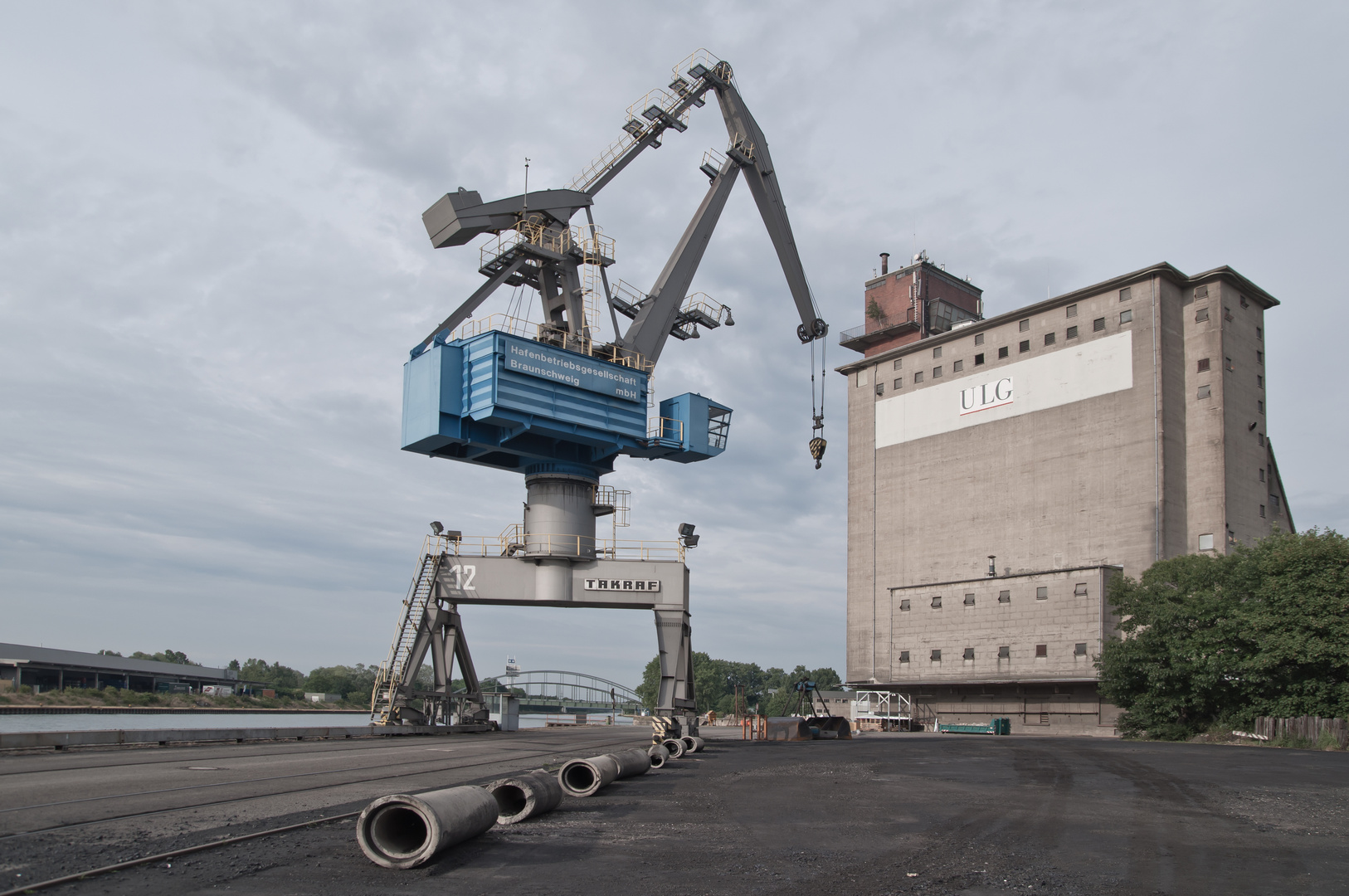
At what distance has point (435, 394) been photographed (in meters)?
32.8

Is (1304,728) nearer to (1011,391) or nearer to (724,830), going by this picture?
(1011,391)

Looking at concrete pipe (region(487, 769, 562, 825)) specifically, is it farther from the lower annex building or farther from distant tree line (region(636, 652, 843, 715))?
distant tree line (region(636, 652, 843, 715))

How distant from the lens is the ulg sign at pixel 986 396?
66.3m

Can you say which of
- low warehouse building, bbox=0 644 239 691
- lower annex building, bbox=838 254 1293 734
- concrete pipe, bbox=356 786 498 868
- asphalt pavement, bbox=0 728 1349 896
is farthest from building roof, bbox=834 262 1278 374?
low warehouse building, bbox=0 644 239 691

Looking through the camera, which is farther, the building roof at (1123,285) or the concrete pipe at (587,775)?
the building roof at (1123,285)

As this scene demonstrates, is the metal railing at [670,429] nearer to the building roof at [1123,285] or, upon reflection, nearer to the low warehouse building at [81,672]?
the building roof at [1123,285]

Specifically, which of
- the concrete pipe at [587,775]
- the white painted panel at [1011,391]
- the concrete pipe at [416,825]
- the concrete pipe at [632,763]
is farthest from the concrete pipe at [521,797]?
the white painted panel at [1011,391]

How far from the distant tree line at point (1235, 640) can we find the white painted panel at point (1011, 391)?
19.0 meters

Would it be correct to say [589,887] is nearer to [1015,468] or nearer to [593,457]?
[593,457]

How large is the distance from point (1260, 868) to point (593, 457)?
29129mm

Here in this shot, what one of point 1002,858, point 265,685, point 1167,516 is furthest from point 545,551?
point 265,685

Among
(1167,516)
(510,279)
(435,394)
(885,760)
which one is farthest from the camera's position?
(1167,516)

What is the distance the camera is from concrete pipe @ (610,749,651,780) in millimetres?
17531

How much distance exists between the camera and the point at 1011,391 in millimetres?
65938
